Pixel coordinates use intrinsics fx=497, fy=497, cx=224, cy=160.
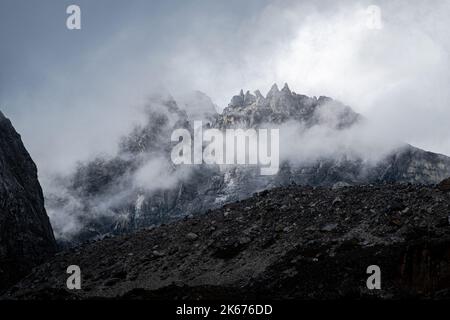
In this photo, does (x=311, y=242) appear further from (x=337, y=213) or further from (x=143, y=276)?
(x=143, y=276)

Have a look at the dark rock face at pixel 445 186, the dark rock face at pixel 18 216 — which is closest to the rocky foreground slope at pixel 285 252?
the dark rock face at pixel 445 186

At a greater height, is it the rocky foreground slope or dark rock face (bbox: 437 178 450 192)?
dark rock face (bbox: 437 178 450 192)

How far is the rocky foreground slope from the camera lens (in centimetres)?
3466

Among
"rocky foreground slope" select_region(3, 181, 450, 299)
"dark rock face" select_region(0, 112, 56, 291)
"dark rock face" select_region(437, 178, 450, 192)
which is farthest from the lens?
"dark rock face" select_region(0, 112, 56, 291)

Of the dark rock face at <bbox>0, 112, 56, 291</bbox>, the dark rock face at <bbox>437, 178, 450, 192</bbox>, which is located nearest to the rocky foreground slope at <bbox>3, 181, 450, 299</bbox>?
the dark rock face at <bbox>437, 178, 450, 192</bbox>

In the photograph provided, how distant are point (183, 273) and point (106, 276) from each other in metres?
9.58

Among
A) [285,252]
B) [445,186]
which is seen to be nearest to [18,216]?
[285,252]

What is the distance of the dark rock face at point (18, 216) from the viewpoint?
71250mm

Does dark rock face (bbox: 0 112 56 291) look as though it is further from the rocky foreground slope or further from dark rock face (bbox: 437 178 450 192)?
dark rock face (bbox: 437 178 450 192)

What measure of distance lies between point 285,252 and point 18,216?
4765cm

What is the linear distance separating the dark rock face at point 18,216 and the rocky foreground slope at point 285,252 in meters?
7.40

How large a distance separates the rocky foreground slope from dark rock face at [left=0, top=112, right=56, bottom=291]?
740 cm
